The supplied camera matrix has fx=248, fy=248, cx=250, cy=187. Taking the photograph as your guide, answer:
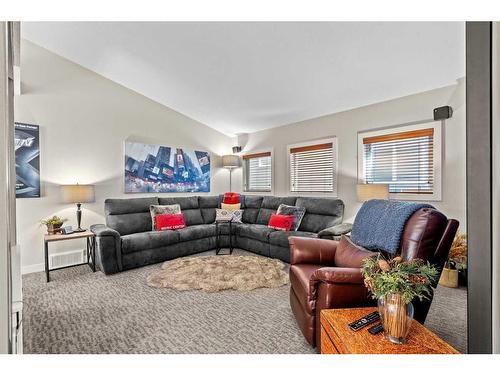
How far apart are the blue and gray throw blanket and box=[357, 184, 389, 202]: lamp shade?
3.22 ft

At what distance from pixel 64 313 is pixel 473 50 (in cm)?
322

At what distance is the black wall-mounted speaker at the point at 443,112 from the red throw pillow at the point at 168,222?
387cm

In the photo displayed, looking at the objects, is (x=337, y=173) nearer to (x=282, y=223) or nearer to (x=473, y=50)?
(x=282, y=223)

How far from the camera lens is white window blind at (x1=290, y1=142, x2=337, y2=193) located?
163 inches

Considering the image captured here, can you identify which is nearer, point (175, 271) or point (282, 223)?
point (175, 271)

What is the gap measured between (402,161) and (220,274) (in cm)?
282

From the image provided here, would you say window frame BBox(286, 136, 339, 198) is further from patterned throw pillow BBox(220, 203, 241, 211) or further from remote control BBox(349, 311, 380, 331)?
remote control BBox(349, 311, 380, 331)

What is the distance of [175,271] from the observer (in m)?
3.29

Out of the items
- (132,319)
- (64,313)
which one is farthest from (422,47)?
(64,313)

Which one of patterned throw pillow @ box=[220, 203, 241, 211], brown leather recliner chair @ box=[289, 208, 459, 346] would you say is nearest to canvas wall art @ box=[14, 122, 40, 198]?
patterned throw pillow @ box=[220, 203, 241, 211]

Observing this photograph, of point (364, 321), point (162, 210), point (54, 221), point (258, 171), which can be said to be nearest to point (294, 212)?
point (258, 171)

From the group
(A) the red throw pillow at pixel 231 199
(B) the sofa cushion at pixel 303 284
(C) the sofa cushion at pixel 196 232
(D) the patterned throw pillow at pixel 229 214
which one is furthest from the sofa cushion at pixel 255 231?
(B) the sofa cushion at pixel 303 284

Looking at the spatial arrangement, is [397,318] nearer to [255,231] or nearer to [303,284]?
[303,284]
